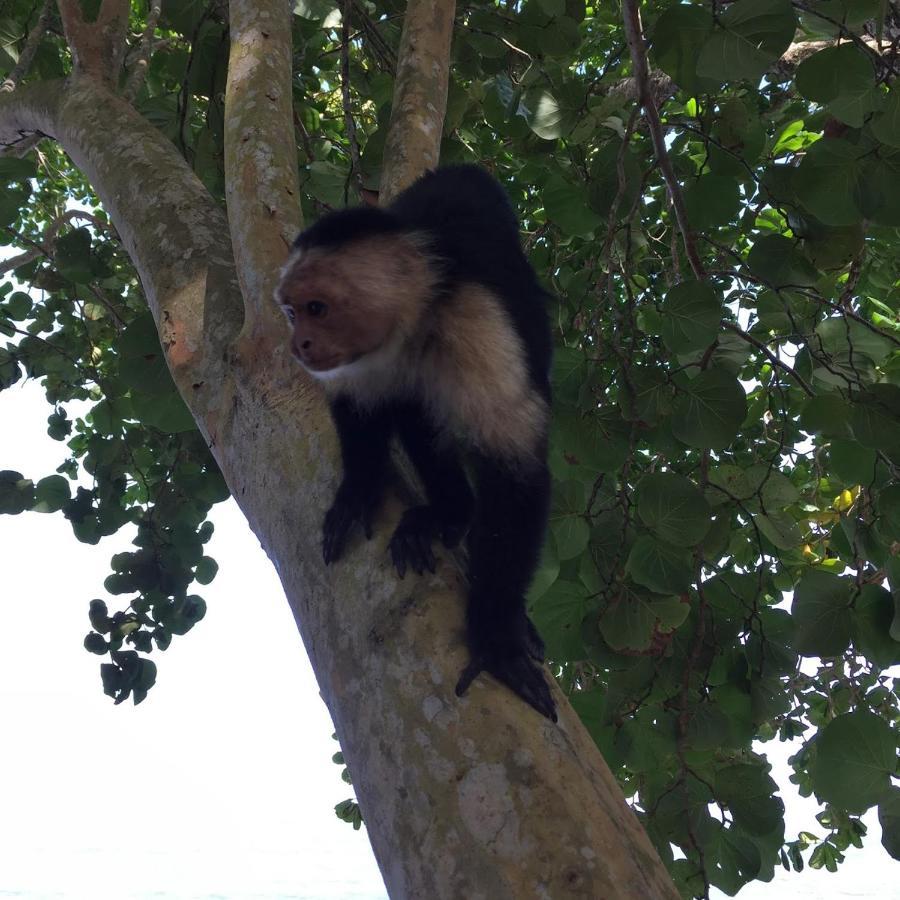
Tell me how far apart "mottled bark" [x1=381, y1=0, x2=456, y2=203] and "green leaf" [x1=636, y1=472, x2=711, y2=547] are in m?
1.15

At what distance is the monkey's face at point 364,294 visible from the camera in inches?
91.0

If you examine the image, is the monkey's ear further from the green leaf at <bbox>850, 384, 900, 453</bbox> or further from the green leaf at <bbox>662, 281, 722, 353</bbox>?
the green leaf at <bbox>850, 384, 900, 453</bbox>

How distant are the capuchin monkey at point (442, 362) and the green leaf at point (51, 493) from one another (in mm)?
1539

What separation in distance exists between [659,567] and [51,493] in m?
2.33

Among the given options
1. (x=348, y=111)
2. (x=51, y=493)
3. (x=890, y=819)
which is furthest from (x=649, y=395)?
(x=51, y=493)

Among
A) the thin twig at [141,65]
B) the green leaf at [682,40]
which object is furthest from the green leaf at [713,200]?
the thin twig at [141,65]

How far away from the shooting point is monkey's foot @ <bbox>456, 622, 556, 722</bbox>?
131cm

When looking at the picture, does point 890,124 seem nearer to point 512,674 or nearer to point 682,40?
point 682,40

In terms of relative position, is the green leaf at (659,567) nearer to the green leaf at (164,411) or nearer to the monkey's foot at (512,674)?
the monkey's foot at (512,674)

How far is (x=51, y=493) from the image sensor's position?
11.1 feet

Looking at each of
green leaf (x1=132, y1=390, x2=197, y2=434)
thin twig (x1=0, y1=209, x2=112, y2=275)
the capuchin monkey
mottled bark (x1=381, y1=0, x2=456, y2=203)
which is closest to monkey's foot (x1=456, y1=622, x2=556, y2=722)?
the capuchin monkey

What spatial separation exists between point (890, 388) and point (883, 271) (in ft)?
6.17

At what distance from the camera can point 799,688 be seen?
3803mm

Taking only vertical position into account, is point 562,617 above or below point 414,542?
above
